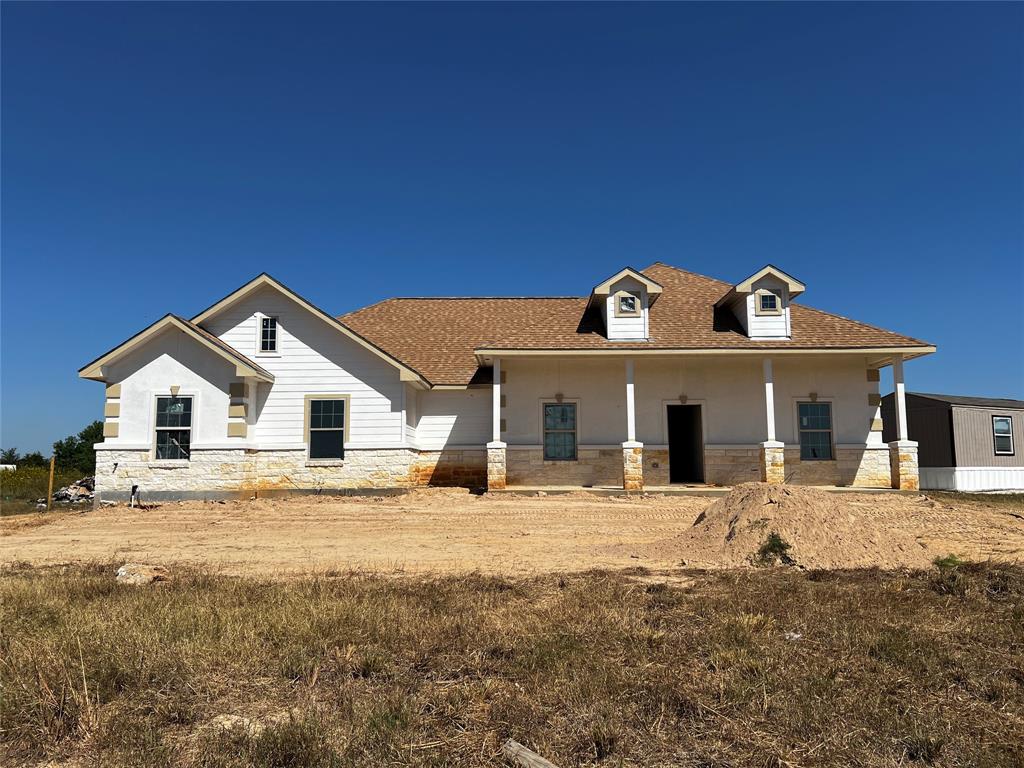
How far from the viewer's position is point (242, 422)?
18.0 m

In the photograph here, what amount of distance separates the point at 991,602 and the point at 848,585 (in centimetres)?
135

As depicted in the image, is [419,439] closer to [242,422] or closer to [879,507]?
[242,422]

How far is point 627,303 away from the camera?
20.2 meters

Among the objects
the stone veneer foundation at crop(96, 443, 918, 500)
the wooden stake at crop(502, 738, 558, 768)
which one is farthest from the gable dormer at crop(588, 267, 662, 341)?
the wooden stake at crop(502, 738, 558, 768)

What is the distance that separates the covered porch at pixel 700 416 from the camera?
19922 mm

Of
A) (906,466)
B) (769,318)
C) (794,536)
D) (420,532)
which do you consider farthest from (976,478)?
(420,532)

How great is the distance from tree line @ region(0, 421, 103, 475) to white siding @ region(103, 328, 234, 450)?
31.3 metres

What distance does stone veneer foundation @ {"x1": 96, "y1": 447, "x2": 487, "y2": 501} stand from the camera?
17.8 metres

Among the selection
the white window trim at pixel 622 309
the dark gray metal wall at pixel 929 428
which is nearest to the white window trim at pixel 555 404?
the white window trim at pixel 622 309

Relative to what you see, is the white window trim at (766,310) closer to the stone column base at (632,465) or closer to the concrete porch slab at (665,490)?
the concrete porch slab at (665,490)

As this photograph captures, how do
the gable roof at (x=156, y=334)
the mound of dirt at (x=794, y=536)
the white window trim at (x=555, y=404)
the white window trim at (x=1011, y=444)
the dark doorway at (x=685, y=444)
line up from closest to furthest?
the mound of dirt at (x=794, y=536) < the gable roof at (x=156, y=334) < the white window trim at (x=555, y=404) < the dark doorway at (x=685, y=444) < the white window trim at (x=1011, y=444)

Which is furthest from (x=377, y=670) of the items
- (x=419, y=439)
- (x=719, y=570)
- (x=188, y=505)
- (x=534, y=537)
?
(x=419, y=439)

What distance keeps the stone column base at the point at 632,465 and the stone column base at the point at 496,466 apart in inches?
138

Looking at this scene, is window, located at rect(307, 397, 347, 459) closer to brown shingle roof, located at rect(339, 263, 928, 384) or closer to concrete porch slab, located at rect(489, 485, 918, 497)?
brown shingle roof, located at rect(339, 263, 928, 384)
